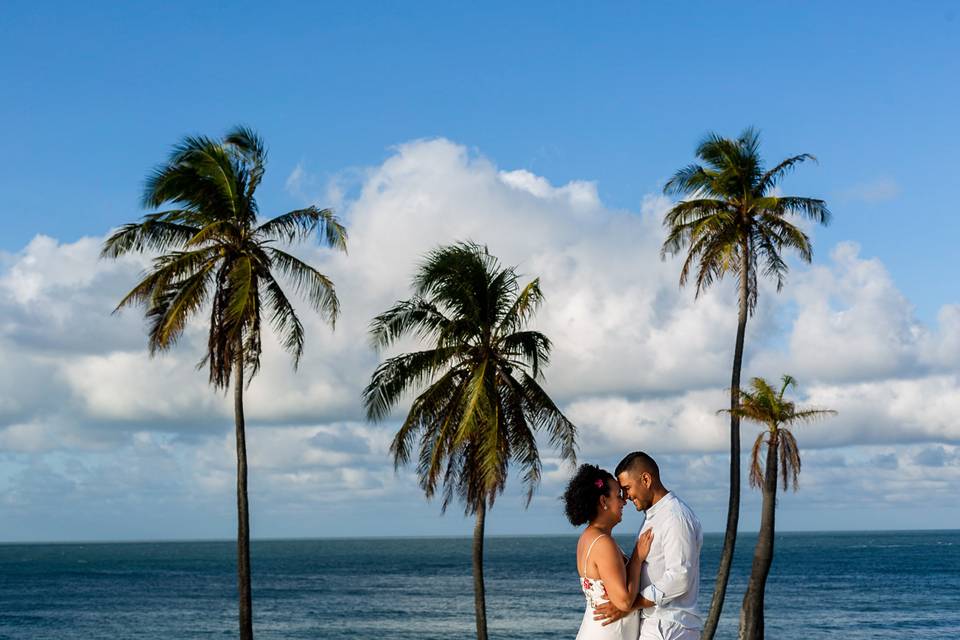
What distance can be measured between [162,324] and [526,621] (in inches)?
1621

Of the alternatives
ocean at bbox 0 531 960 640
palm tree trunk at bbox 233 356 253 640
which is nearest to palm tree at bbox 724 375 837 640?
palm tree trunk at bbox 233 356 253 640

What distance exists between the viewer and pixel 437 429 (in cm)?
2459

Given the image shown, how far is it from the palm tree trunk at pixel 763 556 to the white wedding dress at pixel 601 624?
21226 mm

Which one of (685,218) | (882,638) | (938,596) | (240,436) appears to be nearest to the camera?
(240,436)

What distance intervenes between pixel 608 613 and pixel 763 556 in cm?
2221

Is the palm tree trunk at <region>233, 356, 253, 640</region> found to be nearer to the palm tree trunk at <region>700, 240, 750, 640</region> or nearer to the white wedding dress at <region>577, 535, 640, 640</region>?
the palm tree trunk at <region>700, 240, 750, 640</region>

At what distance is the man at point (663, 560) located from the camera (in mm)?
5938

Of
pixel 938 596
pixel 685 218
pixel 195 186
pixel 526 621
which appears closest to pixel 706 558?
pixel 938 596

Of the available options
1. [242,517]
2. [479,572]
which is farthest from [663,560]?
[479,572]

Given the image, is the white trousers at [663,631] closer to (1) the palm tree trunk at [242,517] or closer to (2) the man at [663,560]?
(2) the man at [663,560]

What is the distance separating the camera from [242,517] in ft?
70.6

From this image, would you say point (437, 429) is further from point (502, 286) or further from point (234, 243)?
point (234, 243)

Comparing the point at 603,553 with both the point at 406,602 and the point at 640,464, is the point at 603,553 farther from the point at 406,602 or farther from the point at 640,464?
the point at 406,602

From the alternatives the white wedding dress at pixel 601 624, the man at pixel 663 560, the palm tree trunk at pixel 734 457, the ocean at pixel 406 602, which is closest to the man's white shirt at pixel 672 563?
the man at pixel 663 560
